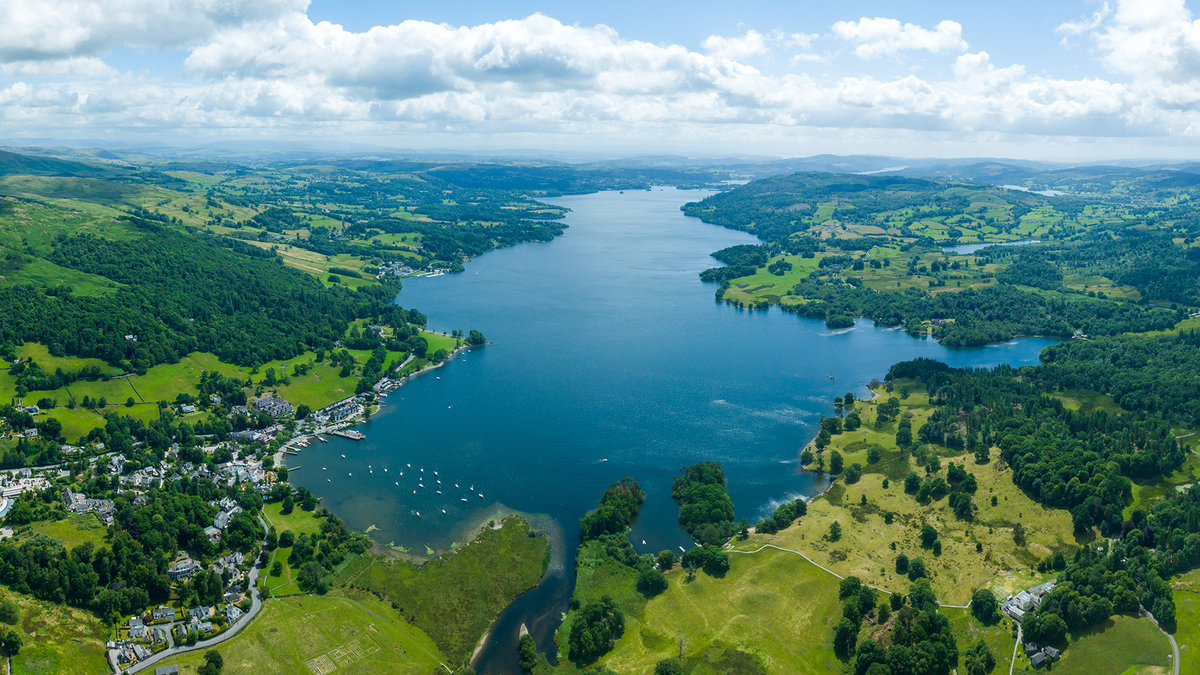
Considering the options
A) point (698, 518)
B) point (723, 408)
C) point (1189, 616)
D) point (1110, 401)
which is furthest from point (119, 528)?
point (1110, 401)

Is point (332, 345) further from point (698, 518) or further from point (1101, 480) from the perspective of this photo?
point (1101, 480)

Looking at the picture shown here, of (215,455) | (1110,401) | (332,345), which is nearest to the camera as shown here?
(215,455)

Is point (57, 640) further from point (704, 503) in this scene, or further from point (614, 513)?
point (704, 503)

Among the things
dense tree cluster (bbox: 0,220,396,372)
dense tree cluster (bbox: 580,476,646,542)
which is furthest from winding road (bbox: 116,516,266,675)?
dense tree cluster (bbox: 0,220,396,372)

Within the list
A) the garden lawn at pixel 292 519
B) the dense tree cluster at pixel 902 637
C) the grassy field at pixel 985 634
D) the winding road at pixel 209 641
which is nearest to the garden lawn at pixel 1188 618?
the grassy field at pixel 985 634

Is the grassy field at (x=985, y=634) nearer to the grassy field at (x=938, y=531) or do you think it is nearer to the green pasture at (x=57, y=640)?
the grassy field at (x=938, y=531)

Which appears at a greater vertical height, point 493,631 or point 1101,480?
point 1101,480

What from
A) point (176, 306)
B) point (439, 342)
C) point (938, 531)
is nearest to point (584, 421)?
point (938, 531)
